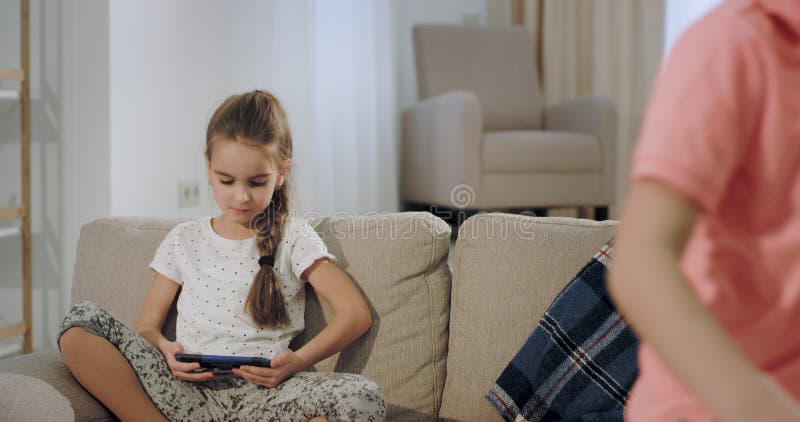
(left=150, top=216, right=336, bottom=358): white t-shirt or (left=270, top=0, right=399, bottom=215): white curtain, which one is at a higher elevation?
(left=270, top=0, right=399, bottom=215): white curtain

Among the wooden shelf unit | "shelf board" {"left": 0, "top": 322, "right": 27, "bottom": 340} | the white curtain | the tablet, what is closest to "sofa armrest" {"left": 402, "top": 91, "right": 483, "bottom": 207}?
the white curtain

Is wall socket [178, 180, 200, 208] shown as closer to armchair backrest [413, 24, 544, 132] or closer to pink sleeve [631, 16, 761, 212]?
armchair backrest [413, 24, 544, 132]

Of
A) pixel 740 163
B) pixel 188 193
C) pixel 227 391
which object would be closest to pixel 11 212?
pixel 188 193

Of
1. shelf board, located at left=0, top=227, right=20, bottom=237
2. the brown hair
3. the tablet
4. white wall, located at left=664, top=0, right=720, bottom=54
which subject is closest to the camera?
the tablet

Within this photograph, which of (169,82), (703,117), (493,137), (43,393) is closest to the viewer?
(703,117)

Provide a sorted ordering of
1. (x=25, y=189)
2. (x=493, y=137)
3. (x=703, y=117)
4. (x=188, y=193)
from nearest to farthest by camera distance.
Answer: (x=703, y=117), (x=25, y=189), (x=188, y=193), (x=493, y=137)

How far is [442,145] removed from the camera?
350 cm

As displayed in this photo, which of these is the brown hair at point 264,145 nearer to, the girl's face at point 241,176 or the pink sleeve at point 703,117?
the girl's face at point 241,176

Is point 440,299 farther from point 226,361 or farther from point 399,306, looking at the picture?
point 226,361

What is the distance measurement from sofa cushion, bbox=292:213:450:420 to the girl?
1.9 inches

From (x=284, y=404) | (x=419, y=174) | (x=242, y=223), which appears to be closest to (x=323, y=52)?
(x=419, y=174)

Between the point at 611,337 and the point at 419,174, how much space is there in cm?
265

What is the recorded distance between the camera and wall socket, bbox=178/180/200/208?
9.55 ft

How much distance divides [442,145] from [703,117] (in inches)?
123
